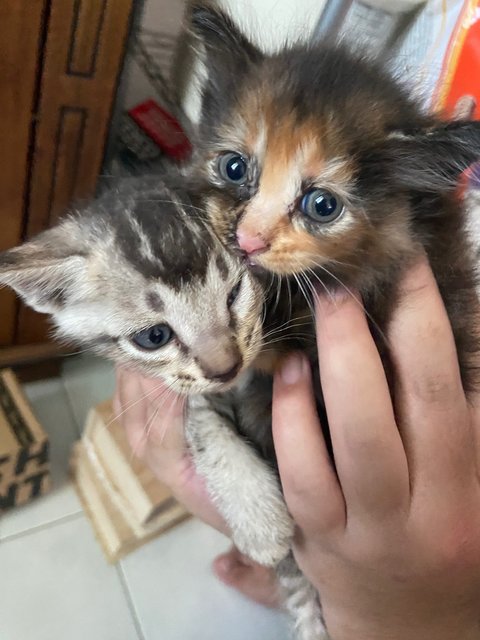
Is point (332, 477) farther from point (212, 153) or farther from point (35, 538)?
point (35, 538)

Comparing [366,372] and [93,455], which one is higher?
[366,372]

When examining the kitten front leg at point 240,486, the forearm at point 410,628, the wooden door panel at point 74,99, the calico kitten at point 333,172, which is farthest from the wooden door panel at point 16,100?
the forearm at point 410,628

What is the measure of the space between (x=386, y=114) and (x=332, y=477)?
0.48 meters

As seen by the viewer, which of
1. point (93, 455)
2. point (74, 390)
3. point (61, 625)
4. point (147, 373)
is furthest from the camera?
point (74, 390)

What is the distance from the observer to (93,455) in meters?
1.43

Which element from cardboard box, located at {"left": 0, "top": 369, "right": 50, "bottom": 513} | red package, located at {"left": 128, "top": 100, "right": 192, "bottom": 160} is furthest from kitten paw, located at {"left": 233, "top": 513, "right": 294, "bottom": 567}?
red package, located at {"left": 128, "top": 100, "right": 192, "bottom": 160}

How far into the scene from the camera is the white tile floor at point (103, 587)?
128cm

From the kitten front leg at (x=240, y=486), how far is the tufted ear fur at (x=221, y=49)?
0.47 meters

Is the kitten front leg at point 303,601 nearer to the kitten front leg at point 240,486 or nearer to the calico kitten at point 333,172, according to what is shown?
the kitten front leg at point 240,486

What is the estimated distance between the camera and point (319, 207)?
2.47 ft

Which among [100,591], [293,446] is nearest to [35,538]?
[100,591]

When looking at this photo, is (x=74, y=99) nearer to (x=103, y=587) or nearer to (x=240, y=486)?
(x=240, y=486)

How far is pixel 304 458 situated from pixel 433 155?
41cm

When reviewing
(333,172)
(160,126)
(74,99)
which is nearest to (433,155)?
(333,172)
